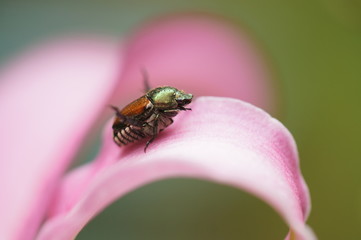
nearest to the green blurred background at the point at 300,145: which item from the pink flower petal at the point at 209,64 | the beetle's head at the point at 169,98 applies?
the pink flower petal at the point at 209,64

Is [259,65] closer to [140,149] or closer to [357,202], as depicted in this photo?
[357,202]

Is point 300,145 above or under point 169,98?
under

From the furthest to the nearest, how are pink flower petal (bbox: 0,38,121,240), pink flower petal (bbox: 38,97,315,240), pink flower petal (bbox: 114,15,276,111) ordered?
pink flower petal (bbox: 114,15,276,111) → pink flower petal (bbox: 0,38,121,240) → pink flower petal (bbox: 38,97,315,240)

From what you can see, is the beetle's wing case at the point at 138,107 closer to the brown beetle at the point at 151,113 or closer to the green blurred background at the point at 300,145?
the brown beetle at the point at 151,113

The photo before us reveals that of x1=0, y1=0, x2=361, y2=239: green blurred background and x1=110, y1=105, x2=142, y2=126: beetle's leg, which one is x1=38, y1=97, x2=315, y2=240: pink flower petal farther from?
x1=0, y1=0, x2=361, y2=239: green blurred background

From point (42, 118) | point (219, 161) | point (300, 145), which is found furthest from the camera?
point (300, 145)

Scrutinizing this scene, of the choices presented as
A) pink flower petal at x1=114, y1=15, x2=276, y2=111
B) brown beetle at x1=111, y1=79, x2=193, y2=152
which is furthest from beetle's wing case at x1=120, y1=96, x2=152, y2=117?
pink flower petal at x1=114, y1=15, x2=276, y2=111

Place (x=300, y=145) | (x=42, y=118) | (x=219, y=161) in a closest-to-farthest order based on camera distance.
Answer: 1. (x=219, y=161)
2. (x=42, y=118)
3. (x=300, y=145)

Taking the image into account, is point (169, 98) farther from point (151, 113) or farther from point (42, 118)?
point (42, 118)

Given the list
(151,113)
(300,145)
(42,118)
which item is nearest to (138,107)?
(151,113)
